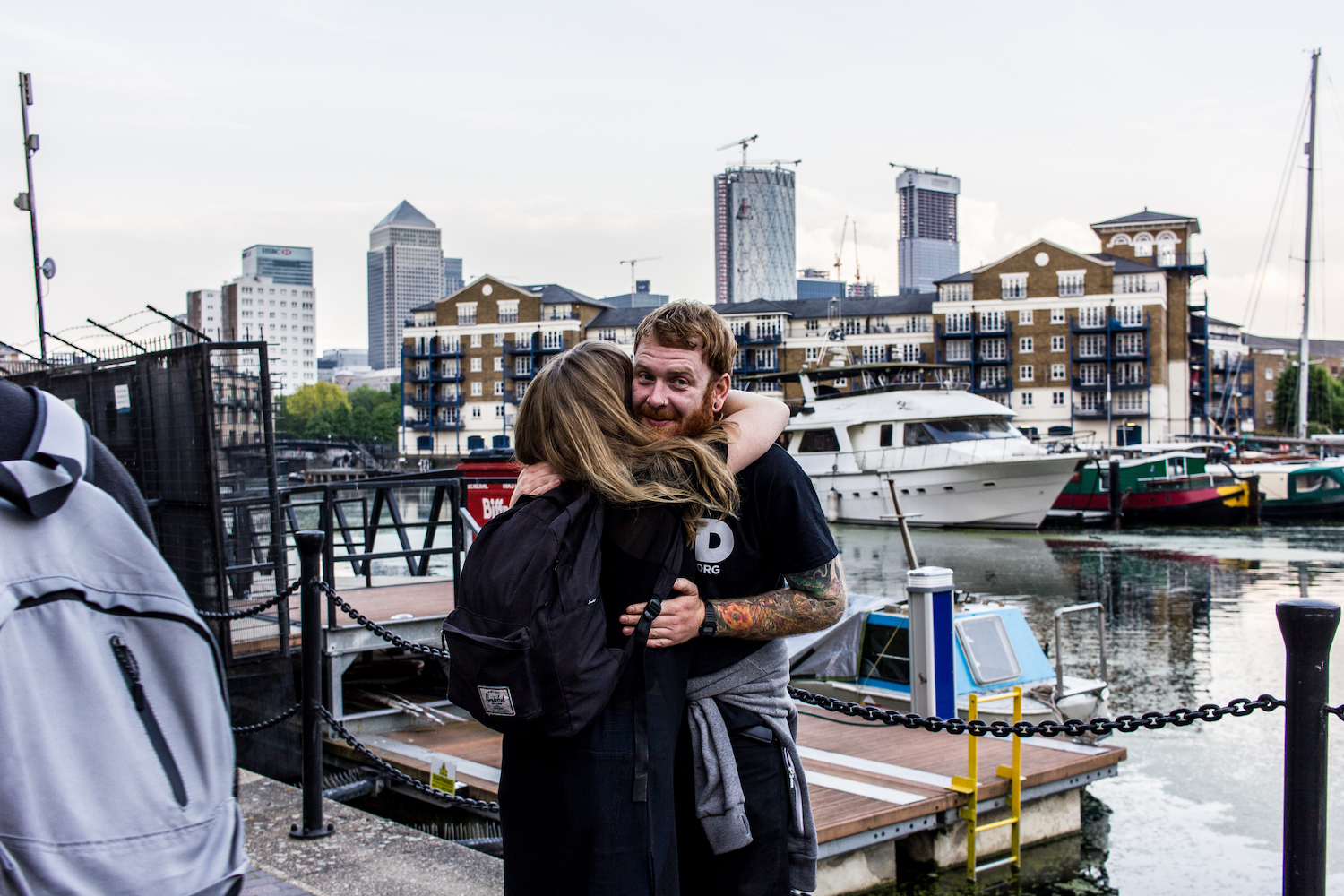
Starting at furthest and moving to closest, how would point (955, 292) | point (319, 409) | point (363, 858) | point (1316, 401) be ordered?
point (319, 409) < point (1316, 401) < point (955, 292) < point (363, 858)

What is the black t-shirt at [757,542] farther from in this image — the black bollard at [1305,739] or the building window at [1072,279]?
the building window at [1072,279]

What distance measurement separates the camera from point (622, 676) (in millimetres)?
2170

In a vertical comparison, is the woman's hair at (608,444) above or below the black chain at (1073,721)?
above

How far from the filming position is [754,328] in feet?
269

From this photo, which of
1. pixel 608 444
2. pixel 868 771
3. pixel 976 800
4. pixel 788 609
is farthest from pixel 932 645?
pixel 608 444

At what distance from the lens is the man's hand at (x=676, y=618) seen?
2172 millimetres

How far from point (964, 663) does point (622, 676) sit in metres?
7.23

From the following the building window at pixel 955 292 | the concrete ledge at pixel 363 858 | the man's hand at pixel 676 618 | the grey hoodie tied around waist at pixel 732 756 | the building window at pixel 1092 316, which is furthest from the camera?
the building window at pixel 955 292

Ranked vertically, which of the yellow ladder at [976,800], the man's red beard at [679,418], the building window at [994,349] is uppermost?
the building window at [994,349]

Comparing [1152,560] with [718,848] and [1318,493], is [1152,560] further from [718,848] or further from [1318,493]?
[718,848]

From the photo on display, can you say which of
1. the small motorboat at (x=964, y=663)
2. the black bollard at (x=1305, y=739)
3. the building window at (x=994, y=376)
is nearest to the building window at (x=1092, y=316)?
the building window at (x=994, y=376)

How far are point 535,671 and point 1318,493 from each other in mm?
43120

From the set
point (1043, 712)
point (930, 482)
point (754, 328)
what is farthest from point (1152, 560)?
point (754, 328)

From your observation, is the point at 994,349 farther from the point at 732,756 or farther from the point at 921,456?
the point at 732,756
